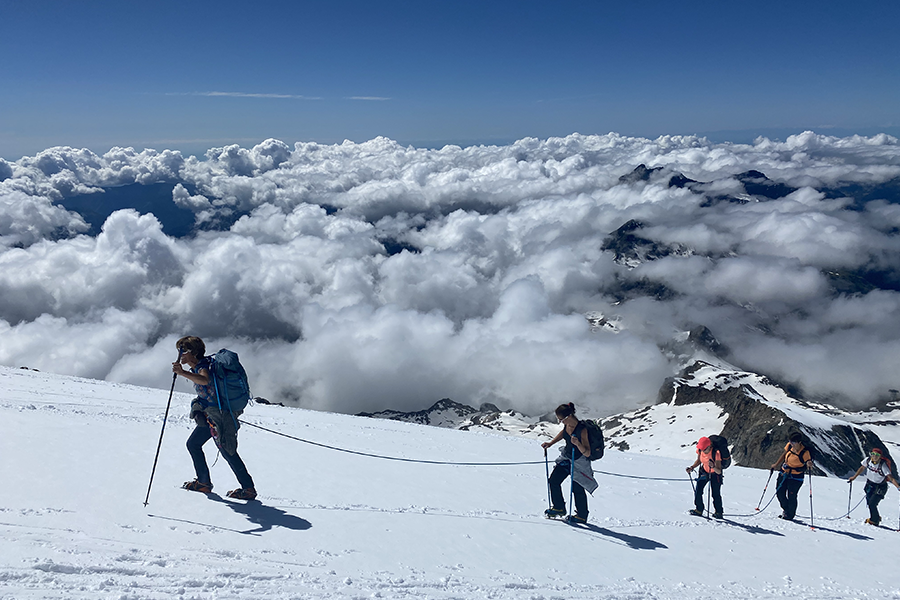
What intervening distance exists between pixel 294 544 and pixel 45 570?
2603 millimetres

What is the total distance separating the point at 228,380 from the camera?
7266 mm

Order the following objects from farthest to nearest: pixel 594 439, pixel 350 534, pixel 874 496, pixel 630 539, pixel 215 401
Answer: pixel 874 496 → pixel 630 539 → pixel 594 439 → pixel 215 401 → pixel 350 534

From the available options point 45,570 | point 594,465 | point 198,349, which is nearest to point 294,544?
point 45,570

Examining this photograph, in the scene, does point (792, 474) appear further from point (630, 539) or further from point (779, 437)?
point (779, 437)

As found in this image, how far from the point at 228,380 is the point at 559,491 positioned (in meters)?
6.56

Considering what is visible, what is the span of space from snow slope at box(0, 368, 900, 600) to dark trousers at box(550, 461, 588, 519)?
0.41m

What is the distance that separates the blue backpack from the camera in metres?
7.24

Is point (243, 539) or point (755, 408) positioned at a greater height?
point (243, 539)

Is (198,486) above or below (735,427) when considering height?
above

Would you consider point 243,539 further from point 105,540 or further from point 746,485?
point 746,485

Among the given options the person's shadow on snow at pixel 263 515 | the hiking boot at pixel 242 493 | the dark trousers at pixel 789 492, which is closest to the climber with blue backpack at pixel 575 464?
the person's shadow on snow at pixel 263 515

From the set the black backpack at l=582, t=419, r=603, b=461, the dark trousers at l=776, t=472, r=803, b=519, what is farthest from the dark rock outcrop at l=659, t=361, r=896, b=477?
the black backpack at l=582, t=419, r=603, b=461

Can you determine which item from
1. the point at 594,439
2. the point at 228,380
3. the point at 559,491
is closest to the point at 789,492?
the point at 559,491

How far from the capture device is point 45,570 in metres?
4.61
